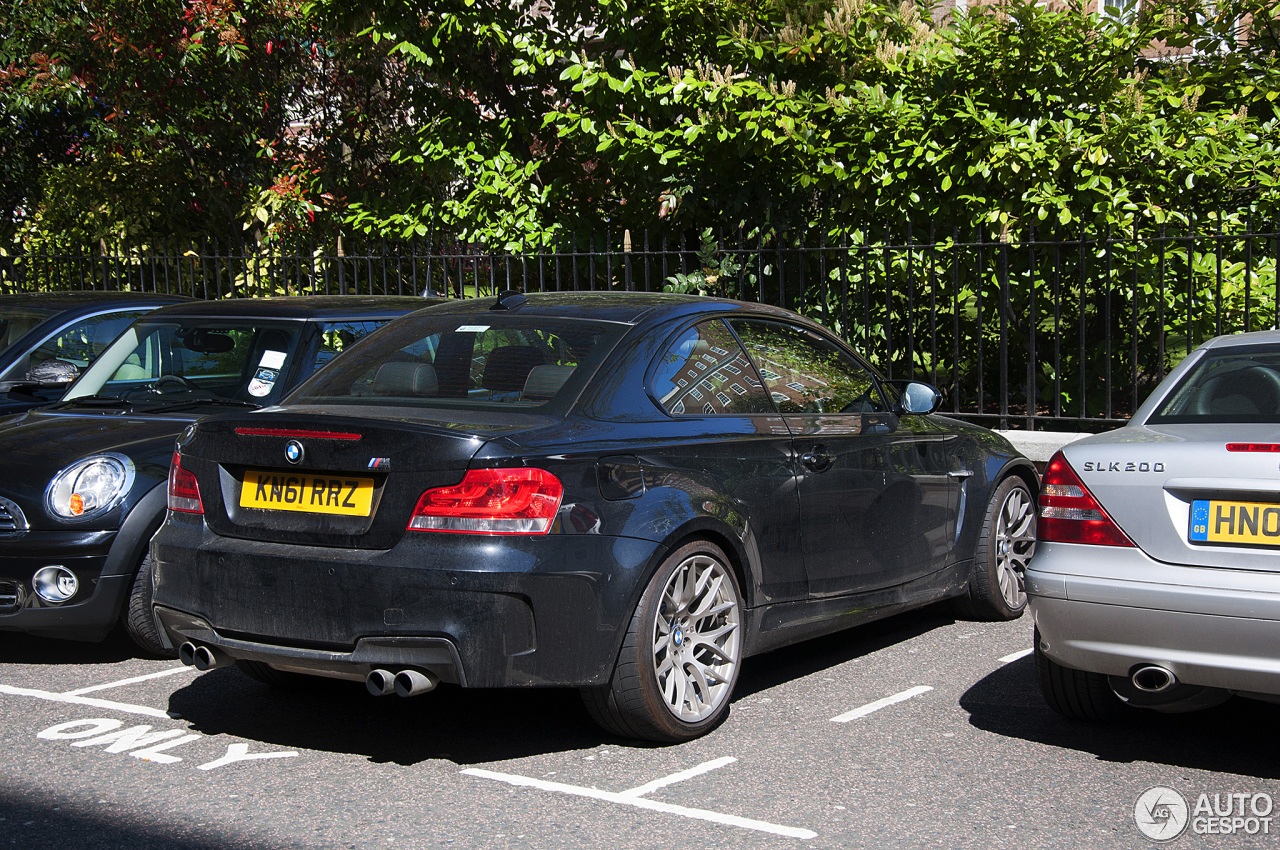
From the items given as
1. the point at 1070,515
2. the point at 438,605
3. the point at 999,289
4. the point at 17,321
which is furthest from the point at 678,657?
the point at 999,289

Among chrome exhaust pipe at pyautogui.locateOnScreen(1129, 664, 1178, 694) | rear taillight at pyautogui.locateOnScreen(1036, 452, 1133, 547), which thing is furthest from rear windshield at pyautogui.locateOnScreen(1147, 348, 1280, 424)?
chrome exhaust pipe at pyautogui.locateOnScreen(1129, 664, 1178, 694)

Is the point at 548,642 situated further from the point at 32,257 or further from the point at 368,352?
the point at 32,257

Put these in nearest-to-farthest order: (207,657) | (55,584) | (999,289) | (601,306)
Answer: (207,657), (601,306), (55,584), (999,289)

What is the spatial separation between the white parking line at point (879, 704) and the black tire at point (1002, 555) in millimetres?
1168

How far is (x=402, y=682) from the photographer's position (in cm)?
391

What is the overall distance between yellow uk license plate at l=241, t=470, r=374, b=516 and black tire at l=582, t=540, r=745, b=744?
0.94 metres

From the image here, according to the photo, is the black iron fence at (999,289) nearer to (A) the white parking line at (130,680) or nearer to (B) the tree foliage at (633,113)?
(B) the tree foliage at (633,113)

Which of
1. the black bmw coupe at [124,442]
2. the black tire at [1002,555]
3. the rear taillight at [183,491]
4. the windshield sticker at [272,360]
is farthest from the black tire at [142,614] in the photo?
the black tire at [1002,555]

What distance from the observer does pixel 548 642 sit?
395 cm

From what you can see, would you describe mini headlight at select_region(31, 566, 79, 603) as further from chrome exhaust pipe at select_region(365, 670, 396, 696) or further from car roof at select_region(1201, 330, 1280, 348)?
car roof at select_region(1201, 330, 1280, 348)

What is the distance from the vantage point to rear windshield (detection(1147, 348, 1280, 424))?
14.2 feet

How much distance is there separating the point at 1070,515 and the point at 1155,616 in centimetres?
44

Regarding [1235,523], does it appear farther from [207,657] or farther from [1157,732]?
[207,657]

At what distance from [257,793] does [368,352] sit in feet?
5.70
